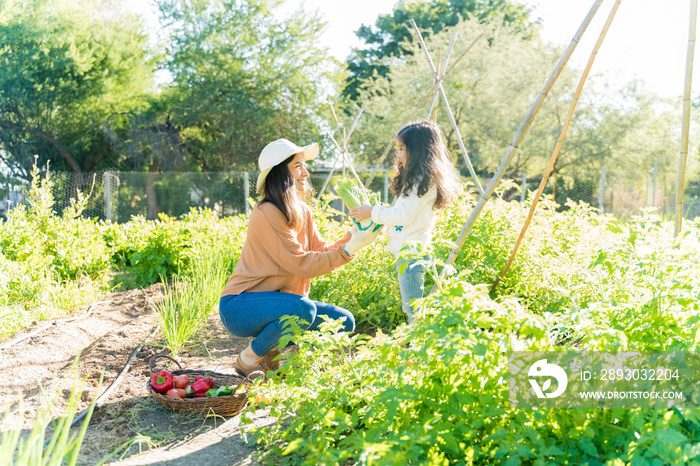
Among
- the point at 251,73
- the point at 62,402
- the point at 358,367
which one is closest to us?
the point at 358,367

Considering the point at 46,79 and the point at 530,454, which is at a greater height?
the point at 46,79

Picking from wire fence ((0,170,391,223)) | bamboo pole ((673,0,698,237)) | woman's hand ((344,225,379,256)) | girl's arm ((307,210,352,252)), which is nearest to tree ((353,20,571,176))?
wire fence ((0,170,391,223))

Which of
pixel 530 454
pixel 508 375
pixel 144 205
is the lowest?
pixel 144 205

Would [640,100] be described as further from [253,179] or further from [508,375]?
[508,375]

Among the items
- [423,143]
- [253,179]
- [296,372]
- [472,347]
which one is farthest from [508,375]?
[253,179]

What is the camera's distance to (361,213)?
10.0 feet

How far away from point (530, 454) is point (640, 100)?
57.3 ft

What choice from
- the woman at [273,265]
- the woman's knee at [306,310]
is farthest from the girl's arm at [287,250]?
the woman's knee at [306,310]

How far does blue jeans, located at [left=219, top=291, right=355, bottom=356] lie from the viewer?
110 inches

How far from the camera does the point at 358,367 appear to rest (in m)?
2.02

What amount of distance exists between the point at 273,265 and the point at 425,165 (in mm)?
998

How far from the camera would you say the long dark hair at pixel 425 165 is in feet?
10.1

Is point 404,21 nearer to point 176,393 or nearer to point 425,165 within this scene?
point 425,165

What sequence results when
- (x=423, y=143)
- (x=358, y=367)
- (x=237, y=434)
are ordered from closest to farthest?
(x=358, y=367)
(x=237, y=434)
(x=423, y=143)
